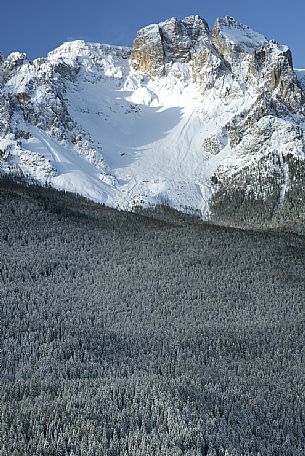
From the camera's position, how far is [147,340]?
83375mm

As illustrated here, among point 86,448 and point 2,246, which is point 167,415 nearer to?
point 86,448

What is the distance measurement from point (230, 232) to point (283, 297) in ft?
214

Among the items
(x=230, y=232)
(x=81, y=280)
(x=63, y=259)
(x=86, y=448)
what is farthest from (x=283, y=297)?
(x=86, y=448)

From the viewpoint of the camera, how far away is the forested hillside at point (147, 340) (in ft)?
146

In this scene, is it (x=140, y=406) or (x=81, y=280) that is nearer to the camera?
(x=140, y=406)

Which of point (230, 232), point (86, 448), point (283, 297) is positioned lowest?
point (86, 448)

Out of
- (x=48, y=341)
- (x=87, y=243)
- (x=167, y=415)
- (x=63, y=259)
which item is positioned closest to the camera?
(x=167, y=415)

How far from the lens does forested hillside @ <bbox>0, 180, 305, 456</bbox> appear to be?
146 ft

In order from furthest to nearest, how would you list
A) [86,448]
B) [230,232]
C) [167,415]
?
[230,232] → [167,415] → [86,448]

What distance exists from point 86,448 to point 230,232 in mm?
143847

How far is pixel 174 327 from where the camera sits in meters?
94.0

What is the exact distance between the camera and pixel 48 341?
77.0m

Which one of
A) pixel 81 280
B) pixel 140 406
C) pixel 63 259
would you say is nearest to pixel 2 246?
pixel 63 259

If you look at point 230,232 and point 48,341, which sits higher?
point 230,232
